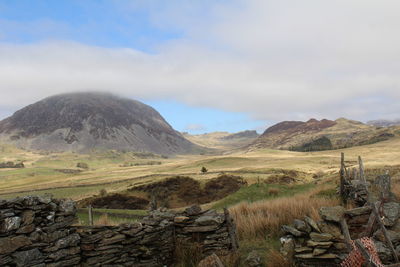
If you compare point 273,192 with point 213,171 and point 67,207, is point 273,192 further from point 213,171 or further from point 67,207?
point 213,171

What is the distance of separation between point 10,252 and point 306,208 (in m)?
11.9

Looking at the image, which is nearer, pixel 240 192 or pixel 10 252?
pixel 10 252

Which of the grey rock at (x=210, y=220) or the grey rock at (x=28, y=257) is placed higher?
the grey rock at (x=210, y=220)

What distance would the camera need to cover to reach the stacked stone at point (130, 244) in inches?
441

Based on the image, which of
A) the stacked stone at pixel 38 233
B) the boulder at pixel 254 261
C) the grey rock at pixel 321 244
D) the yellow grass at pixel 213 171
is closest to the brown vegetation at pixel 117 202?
the yellow grass at pixel 213 171

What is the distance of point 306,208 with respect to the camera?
15.4 metres

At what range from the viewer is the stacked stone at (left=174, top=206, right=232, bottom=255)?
1253 centimetres

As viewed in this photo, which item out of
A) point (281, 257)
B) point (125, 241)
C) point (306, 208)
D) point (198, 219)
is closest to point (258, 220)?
point (306, 208)

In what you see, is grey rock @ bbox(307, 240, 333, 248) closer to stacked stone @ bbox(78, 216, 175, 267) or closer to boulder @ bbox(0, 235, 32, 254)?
stacked stone @ bbox(78, 216, 175, 267)

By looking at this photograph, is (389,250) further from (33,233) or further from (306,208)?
(33,233)

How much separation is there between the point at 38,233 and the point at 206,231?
577cm

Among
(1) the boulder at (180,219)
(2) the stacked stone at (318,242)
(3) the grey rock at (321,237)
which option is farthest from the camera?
(1) the boulder at (180,219)

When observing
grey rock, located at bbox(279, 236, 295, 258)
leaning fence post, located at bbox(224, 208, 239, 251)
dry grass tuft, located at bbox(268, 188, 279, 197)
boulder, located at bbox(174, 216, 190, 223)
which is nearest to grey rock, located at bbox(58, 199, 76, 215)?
boulder, located at bbox(174, 216, 190, 223)

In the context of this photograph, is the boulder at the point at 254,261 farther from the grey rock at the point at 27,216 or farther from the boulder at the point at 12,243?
the grey rock at the point at 27,216
